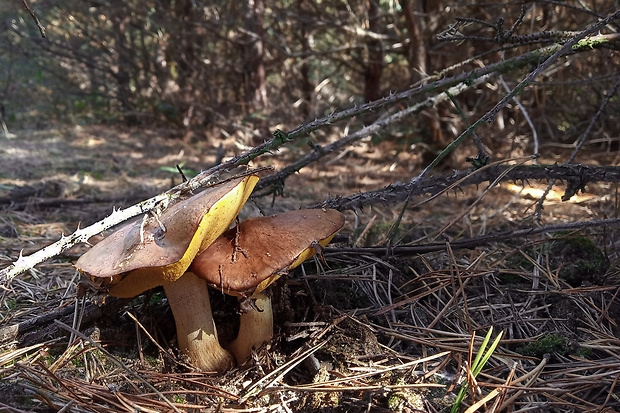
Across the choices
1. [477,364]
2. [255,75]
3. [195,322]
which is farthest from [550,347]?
[255,75]

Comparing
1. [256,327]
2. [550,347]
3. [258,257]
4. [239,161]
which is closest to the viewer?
[258,257]

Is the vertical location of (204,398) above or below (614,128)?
above

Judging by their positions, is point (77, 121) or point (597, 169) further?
point (77, 121)

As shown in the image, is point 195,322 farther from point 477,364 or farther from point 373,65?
point 373,65

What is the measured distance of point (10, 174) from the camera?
4.81m

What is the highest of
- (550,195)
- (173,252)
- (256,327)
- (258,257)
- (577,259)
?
(173,252)

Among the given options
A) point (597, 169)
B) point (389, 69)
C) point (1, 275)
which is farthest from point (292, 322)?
point (389, 69)

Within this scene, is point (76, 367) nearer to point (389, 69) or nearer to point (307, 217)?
point (307, 217)

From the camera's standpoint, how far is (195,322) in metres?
1.58

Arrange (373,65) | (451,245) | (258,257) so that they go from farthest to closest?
(373,65)
(451,245)
(258,257)

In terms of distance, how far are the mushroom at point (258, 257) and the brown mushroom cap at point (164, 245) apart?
0.09 meters

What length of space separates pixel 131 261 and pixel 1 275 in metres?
0.52

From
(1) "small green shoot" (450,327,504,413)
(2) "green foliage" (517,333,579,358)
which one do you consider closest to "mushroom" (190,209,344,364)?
(1) "small green shoot" (450,327,504,413)

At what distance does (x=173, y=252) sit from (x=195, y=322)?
0.48 metres
